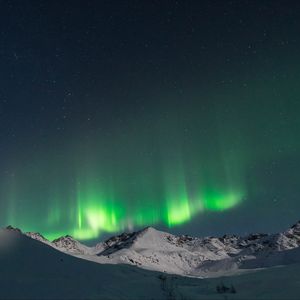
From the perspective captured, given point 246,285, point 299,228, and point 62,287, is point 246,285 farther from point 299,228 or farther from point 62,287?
point 299,228

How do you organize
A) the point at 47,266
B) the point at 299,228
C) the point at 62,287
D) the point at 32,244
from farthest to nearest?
the point at 299,228 < the point at 32,244 < the point at 47,266 < the point at 62,287

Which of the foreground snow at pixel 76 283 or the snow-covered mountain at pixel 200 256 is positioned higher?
the snow-covered mountain at pixel 200 256

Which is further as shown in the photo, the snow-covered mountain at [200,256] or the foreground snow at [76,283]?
the snow-covered mountain at [200,256]

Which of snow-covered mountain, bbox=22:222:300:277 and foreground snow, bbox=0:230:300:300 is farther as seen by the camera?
snow-covered mountain, bbox=22:222:300:277

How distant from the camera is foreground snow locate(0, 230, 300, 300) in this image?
8617mm

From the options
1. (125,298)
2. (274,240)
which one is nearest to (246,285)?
(125,298)

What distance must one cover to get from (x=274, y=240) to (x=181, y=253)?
160 feet

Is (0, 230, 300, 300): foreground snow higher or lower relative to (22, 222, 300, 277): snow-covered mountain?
lower

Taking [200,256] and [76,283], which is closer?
[76,283]

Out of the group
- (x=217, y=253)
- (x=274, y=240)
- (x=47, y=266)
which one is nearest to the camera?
(x=47, y=266)

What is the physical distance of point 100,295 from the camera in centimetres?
843

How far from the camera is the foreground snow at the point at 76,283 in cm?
862

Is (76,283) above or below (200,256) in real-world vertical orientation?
below

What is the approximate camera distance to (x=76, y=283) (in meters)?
9.45
